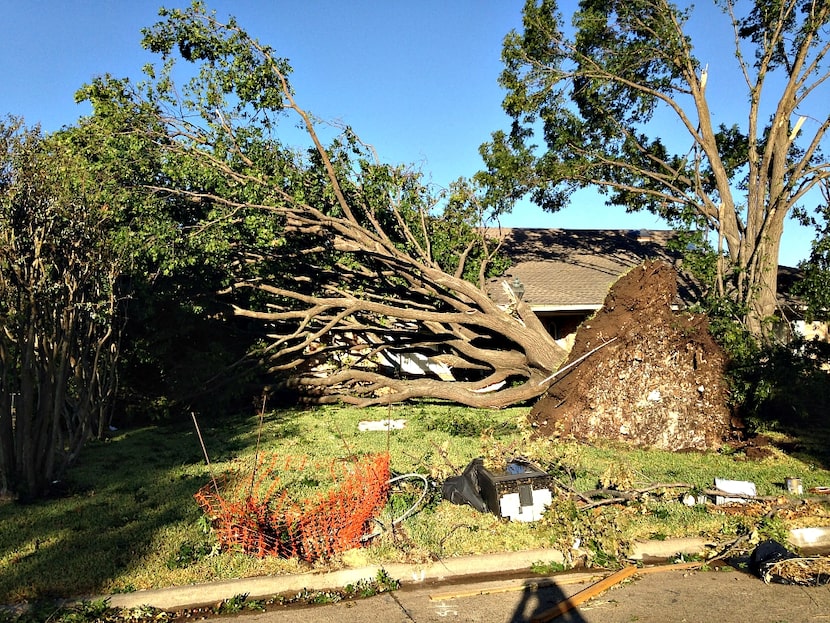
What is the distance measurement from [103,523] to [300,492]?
1.78 meters

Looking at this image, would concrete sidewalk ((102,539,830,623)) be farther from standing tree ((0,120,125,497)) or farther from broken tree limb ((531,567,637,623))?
standing tree ((0,120,125,497))

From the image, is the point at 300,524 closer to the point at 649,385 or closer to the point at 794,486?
the point at 794,486

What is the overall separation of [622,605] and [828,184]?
41.2ft

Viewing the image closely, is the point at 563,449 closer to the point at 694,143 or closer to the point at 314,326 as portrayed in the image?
the point at 314,326

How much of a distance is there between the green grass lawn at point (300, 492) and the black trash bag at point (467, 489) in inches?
3.8

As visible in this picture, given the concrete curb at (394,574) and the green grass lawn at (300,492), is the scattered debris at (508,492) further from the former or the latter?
the concrete curb at (394,574)

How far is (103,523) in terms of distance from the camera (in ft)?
19.9

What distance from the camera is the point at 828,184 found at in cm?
1387

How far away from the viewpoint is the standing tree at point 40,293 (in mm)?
6566

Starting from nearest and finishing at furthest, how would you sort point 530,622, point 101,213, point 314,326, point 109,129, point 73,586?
point 530,622
point 73,586
point 101,213
point 109,129
point 314,326

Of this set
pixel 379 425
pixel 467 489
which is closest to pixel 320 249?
pixel 379 425

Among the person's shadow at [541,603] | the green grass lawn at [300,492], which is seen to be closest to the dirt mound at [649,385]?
the green grass lawn at [300,492]

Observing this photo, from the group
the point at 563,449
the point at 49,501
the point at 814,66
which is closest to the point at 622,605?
the point at 563,449

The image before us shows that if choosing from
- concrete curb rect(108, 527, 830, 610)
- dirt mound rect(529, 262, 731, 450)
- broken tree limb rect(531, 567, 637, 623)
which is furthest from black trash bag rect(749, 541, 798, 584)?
dirt mound rect(529, 262, 731, 450)
